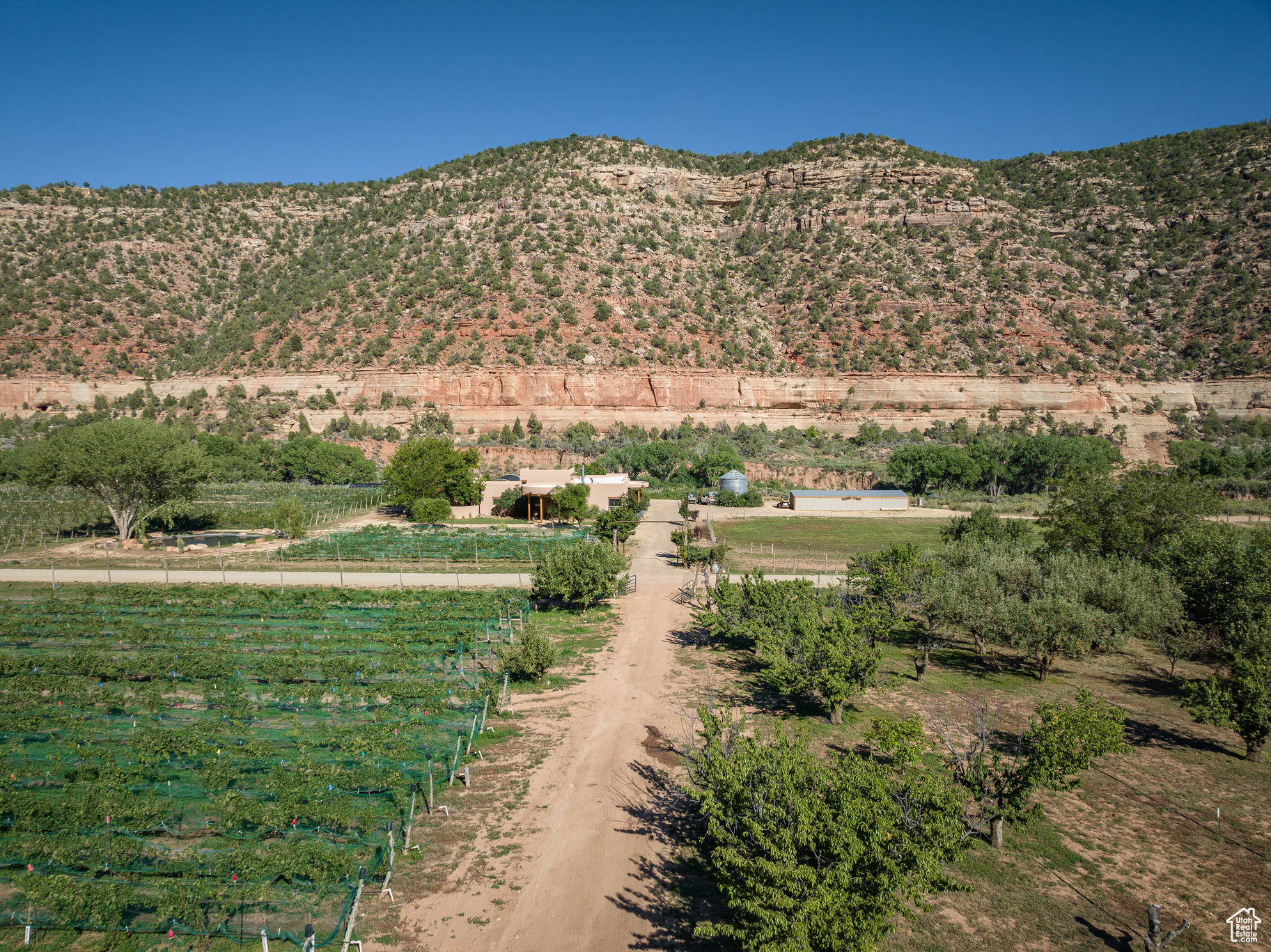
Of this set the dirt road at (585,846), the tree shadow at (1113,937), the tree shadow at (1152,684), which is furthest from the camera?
the tree shadow at (1152,684)

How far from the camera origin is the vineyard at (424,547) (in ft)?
103

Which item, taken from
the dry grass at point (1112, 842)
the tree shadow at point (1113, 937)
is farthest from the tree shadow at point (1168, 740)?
the tree shadow at point (1113, 937)

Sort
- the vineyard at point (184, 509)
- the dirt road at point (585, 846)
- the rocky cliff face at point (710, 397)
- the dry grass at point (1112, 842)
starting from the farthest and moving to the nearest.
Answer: the rocky cliff face at point (710, 397)
the vineyard at point (184, 509)
the dry grass at point (1112, 842)
the dirt road at point (585, 846)

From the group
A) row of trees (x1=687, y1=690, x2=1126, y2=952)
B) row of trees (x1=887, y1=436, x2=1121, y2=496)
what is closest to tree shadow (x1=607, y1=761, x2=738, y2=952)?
row of trees (x1=687, y1=690, x2=1126, y2=952)

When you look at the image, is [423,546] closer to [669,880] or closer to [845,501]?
[669,880]

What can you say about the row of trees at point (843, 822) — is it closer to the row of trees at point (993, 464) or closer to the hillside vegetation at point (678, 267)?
the row of trees at point (993, 464)

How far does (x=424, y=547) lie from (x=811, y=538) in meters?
21.7

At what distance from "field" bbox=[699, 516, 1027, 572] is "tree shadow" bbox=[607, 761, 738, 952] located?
60.9 ft

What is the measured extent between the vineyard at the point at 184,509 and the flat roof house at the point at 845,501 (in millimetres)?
32015

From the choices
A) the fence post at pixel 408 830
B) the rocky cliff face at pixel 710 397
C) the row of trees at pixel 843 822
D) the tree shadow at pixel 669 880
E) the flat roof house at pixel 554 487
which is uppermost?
the rocky cliff face at pixel 710 397

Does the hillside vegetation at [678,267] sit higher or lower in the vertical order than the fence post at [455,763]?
higher

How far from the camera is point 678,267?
3440 inches

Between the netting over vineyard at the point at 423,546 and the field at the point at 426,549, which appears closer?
the field at the point at 426,549

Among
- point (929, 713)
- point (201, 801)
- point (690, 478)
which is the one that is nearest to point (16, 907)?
point (201, 801)
